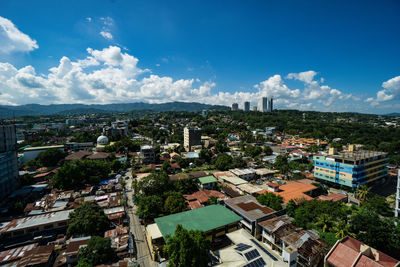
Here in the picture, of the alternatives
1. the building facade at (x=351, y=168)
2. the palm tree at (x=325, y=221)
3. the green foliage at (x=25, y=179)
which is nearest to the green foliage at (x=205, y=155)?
the building facade at (x=351, y=168)

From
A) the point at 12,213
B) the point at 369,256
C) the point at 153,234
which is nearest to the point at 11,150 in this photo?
the point at 12,213

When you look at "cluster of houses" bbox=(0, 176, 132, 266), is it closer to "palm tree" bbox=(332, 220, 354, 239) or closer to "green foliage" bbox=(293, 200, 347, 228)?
"green foliage" bbox=(293, 200, 347, 228)

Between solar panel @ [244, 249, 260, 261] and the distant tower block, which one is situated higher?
the distant tower block

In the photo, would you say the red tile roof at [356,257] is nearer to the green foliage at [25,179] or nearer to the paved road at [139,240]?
the paved road at [139,240]

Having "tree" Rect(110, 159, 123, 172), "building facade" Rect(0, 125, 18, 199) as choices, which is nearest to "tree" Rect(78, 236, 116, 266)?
"building facade" Rect(0, 125, 18, 199)

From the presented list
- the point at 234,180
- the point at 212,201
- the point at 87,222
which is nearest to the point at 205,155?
the point at 234,180
